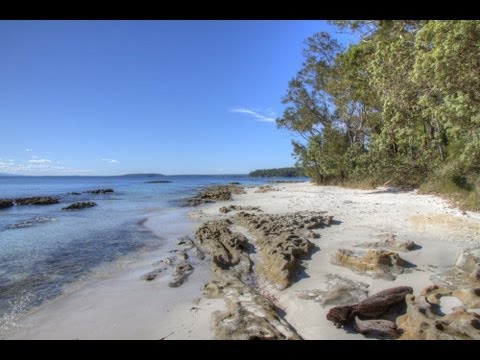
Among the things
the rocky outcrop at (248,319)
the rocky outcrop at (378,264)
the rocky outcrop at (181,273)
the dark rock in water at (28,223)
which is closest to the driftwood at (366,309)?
the rocky outcrop at (248,319)

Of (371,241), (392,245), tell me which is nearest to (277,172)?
(371,241)

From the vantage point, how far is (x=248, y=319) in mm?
4562

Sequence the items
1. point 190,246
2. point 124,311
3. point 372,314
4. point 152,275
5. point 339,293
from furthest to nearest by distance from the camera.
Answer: point 190,246, point 152,275, point 124,311, point 339,293, point 372,314

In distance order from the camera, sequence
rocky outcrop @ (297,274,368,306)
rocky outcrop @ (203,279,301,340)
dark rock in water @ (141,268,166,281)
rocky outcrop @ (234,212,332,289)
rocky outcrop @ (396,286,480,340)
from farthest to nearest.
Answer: dark rock in water @ (141,268,166,281)
rocky outcrop @ (234,212,332,289)
rocky outcrop @ (297,274,368,306)
rocky outcrop @ (203,279,301,340)
rocky outcrop @ (396,286,480,340)

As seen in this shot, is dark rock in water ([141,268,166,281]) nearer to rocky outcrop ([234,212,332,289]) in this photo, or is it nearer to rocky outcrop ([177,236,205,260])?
rocky outcrop ([177,236,205,260])

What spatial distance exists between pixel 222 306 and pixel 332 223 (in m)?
6.48

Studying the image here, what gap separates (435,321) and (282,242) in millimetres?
4274

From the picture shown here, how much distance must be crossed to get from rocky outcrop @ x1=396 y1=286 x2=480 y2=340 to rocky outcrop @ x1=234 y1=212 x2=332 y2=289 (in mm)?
2258

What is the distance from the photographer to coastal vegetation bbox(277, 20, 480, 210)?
843 cm

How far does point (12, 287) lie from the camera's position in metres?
6.96

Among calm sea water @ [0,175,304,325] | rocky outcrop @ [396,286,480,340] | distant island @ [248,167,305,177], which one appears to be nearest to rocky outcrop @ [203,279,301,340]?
rocky outcrop @ [396,286,480,340]

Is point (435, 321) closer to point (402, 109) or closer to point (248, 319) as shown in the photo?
point (248, 319)
